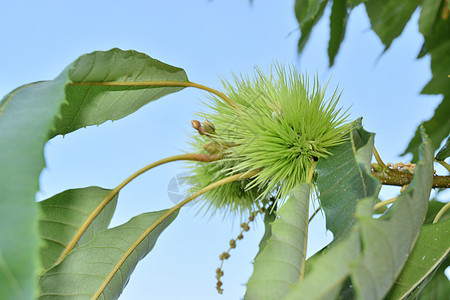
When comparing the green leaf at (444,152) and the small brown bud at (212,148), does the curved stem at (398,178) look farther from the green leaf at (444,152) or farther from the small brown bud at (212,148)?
the small brown bud at (212,148)

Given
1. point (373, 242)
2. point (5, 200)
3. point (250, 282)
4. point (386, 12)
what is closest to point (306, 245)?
point (250, 282)

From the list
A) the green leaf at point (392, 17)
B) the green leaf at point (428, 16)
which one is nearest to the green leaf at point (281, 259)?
the green leaf at point (392, 17)

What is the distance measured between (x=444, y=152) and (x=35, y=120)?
0.60 metres

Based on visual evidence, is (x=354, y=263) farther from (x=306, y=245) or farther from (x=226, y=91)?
(x=226, y=91)

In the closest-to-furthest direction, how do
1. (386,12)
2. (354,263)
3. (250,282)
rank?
1. (354,263)
2. (250,282)
3. (386,12)

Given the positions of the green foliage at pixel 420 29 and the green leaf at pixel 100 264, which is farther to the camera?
the green foliage at pixel 420 29

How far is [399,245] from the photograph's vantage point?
0.36 metres

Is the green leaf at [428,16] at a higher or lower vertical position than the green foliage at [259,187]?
higher

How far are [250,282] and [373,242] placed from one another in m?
0.17

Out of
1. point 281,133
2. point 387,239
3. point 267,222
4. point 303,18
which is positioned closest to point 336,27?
point 303,18

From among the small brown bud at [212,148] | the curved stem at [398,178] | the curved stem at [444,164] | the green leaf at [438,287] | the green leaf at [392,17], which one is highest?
the green leaf at [392,17]

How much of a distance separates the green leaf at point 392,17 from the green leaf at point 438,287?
37 centimetres

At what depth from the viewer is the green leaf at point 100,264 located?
1.91ft

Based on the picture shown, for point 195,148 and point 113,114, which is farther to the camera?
point 195,148
